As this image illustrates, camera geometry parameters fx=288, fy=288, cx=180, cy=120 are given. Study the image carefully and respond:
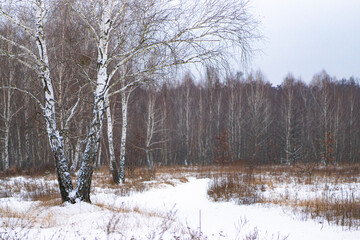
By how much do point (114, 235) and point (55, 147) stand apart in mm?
2823

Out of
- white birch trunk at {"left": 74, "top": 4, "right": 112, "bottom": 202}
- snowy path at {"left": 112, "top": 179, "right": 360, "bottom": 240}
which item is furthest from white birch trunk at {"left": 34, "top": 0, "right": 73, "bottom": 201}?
snowy path at {"left": 112, "top": 179, "right": 360, "bottom": 240}

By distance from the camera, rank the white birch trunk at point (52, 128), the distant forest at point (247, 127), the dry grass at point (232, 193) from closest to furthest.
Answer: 1. the white birch trunk at point (52, 128)
2. the dry grass at point (232, 193)
3. the distant forest at point (247, 127)

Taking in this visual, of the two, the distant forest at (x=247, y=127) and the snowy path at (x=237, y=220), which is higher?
the distant forest at (x=247, y=127)

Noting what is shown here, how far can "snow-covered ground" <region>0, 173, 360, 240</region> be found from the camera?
375cm

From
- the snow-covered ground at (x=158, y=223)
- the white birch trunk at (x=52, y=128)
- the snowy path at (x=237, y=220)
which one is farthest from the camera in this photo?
the white birch trunk at (x=52, y=128)

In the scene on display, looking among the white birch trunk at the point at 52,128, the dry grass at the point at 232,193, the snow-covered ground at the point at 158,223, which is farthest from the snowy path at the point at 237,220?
the white birch trunk at the point at 52,128

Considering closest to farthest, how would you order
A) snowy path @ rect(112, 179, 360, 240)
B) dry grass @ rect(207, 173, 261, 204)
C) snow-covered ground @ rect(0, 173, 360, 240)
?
snow-covered ground @ rect(0, 173, 360, 240) < snowy path @ rect(112, 179, 360, 240) < dry grass @ rect(207, 173, 261, 204)

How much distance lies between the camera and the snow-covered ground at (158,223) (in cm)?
375

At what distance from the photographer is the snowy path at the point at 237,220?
4988 millimetres

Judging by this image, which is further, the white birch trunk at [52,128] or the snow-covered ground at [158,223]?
the white birch trunk at [52,128]

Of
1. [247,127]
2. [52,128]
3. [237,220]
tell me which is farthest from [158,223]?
[247,127]

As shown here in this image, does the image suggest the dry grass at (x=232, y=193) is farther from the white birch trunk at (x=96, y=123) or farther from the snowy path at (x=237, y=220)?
the white birch trunk at (x=96, y=123)

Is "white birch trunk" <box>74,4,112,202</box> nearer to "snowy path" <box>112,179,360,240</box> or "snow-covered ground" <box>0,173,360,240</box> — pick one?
"snow-covered ground" <box>0,173,360,240</box>

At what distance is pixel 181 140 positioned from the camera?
33.5 m
